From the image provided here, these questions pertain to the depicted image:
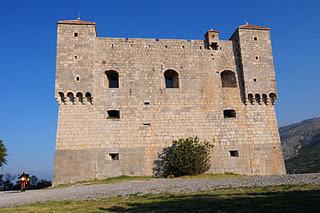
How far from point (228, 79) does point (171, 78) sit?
172 inches

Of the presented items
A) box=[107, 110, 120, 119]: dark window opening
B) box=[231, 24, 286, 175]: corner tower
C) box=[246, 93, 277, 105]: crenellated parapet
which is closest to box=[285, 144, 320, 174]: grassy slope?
box=[231, 24, 286, 175]: corner tower

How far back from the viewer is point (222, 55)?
2584 centimetres

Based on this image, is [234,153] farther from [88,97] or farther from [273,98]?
[88,97]

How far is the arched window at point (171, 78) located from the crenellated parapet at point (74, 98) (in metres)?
5.97

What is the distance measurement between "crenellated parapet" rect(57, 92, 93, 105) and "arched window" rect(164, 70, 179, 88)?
597 cm

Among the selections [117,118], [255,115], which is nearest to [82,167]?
[117,118]

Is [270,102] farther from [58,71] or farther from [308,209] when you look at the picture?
[308,209]

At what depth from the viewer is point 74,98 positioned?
2288 cm

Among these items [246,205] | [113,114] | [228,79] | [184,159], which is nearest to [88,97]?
[113,114]

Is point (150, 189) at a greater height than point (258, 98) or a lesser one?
lesser

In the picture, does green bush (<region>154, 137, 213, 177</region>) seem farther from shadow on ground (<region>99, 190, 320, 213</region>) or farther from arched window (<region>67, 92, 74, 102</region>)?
shadow on ground (<region>99, 190, 320, 213</region>)

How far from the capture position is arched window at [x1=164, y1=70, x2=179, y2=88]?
2501 cm

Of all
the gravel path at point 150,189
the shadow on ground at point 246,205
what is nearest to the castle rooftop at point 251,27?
the gravel path at point 150,189

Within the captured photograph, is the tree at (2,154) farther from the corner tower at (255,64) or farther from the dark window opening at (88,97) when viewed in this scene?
the corner tower at (255,64)
